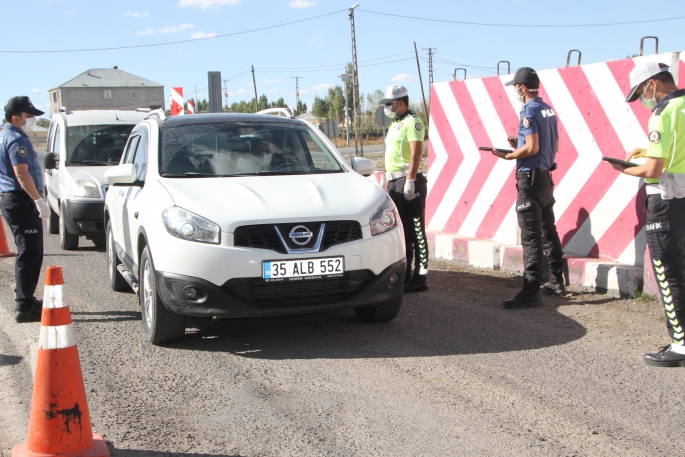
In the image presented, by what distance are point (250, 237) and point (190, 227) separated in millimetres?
422

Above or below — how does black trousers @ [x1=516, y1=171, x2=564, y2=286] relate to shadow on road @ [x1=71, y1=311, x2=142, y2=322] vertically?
above

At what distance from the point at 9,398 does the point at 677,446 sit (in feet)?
12.1

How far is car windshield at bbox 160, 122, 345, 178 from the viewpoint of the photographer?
5887 mm

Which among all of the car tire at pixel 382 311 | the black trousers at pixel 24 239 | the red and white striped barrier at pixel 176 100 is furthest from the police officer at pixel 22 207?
the red and white striped barrier at pixel 176 100

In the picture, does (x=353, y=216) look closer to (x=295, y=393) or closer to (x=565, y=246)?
(x=295, y=393)

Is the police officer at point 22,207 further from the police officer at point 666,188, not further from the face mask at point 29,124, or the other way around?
the police officer at point 666,188

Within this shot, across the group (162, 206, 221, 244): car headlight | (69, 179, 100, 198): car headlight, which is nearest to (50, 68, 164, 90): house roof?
(69, 179, 100, 198): car headlight

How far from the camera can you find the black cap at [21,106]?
635cm

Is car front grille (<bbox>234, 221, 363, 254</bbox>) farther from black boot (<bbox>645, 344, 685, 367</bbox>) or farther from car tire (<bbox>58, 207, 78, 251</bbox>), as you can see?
car tire (<bbox>58, 207, 78, 251</bbox>)

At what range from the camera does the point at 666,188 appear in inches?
185

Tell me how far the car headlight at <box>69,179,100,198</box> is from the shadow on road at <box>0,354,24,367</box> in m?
5.23

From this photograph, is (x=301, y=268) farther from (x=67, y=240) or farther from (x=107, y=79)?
(x=107, y=79)

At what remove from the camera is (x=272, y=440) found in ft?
11.9

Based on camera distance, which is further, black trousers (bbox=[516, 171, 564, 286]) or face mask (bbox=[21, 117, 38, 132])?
face mask (bbox=[21, 117, 38, 132])
